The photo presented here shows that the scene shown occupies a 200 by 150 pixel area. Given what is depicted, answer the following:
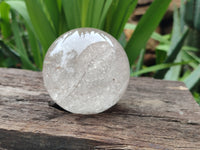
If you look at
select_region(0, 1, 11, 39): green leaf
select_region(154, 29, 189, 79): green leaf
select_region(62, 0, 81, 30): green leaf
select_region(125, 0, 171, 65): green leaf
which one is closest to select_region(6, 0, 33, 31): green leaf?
select_region(0, 1, 11, 39): green leaf

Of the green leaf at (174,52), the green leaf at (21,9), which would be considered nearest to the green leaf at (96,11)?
the green leaf at (21,9)

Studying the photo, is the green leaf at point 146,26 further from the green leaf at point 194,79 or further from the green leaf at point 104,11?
the green leaf at point 194,79

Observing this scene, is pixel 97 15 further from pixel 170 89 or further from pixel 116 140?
pixel 116 140

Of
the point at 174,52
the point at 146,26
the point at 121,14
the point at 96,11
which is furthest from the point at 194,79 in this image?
Result: the point at 96,11

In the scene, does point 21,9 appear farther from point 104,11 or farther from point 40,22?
point 104,11

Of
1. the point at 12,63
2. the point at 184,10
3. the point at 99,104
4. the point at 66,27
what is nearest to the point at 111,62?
the point at 99,104

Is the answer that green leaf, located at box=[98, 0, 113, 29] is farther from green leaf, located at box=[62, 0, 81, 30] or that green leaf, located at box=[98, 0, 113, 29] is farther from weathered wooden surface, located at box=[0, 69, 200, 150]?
weathered wooden surface, located at box=[0, 69, 200, 150]
